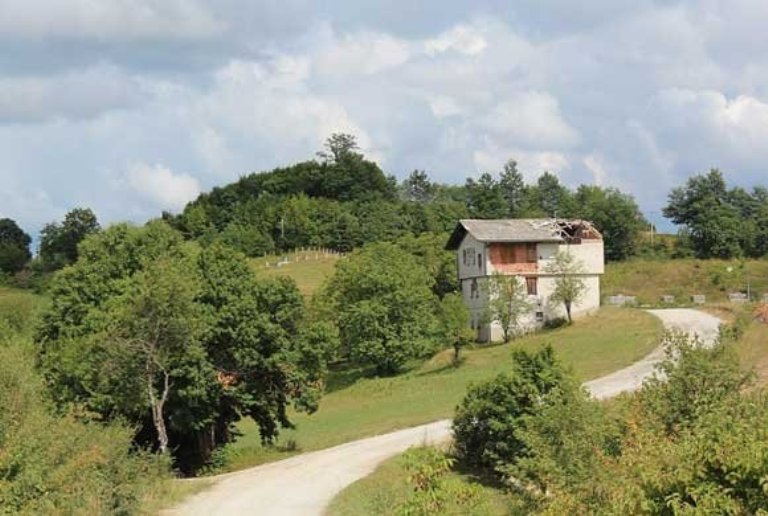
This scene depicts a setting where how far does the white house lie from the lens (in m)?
69.9

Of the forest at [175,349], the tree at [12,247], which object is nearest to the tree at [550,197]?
the forest at [175,349]

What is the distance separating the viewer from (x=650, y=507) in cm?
1085

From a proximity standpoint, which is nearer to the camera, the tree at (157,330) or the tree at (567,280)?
the tree at (157,330)

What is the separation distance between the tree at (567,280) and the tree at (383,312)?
9055 millimetres

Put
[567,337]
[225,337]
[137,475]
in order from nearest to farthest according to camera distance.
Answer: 1. [137,475]
2. [225,337]
3. [567,337]

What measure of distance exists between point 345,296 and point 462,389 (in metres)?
19.6

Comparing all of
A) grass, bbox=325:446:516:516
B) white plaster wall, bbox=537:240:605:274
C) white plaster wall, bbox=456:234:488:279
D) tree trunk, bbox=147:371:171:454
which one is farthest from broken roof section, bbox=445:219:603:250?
grass, bbox=325:446:516:516

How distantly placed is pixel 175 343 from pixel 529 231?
42584 mm

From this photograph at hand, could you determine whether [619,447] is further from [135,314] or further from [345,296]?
[345,296]

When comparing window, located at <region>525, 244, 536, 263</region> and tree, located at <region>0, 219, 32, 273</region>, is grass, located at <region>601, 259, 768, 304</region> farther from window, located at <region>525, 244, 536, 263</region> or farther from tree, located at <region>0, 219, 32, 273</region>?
tree, located at <region>0, 219, 32, 273</region>

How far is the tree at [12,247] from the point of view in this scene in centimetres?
13425

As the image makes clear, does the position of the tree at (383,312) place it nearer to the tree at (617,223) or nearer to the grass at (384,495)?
the grass at (384,495)

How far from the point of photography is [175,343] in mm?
34375

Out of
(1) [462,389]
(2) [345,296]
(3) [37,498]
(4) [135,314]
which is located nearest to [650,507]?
(3) [37,498]
